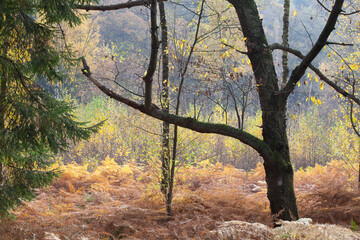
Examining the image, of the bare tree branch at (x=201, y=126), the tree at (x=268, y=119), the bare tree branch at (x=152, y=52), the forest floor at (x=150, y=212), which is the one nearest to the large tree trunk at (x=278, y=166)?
the tree at (x=268, y=119)

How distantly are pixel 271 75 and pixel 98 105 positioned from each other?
27.1 feet

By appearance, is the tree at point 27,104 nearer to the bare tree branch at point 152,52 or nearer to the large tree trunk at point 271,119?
the bare tree branch at point 152,52

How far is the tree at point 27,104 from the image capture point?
3.08 meters

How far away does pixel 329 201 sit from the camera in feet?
12.9

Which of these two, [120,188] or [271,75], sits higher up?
[271,75]

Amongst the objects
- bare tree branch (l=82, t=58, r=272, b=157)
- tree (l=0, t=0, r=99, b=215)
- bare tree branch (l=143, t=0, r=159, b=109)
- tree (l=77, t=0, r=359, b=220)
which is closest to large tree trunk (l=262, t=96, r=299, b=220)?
tree (l=77, t=0, r=359, b=220)

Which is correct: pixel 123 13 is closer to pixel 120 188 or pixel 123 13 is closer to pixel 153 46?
pixel 120 188

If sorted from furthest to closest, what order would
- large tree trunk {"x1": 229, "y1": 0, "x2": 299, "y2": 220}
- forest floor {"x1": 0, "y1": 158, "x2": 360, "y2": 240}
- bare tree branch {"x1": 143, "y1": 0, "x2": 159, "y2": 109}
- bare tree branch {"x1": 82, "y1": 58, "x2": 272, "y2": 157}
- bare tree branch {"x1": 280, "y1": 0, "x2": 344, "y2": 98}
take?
forest floor {"x1": 0, "y1": 158, "x2": 360, "y2": 240} < large tree trunk {"x1": 229, "y1": 0, "x2": 299, "y2": 220} < bare tree branch {"x1": 82, "y1": 58, "x2": 272, "y2": 157} < bare tree branch {"x1": 280, "y1": 0, "x2": 344, "y2": 98} < bare tree branch {"x1": 143, "y1": 0, "x2": 159, "y2": 109}

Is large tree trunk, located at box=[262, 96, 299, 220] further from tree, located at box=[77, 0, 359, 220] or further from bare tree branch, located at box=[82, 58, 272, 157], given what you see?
bare tree branch, located at box=[82, 58, 272, 157]

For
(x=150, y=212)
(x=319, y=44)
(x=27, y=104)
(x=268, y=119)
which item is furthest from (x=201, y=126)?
(x=27, y=104)

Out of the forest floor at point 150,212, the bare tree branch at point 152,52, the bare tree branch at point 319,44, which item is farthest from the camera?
the forest floor at point 150,212

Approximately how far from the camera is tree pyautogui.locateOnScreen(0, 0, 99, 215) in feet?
10.1

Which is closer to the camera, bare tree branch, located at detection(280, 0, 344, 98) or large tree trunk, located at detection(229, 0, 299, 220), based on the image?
bare tree branch, located at detection(280, 0, 344, 98)

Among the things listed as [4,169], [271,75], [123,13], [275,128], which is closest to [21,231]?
[4,169]
